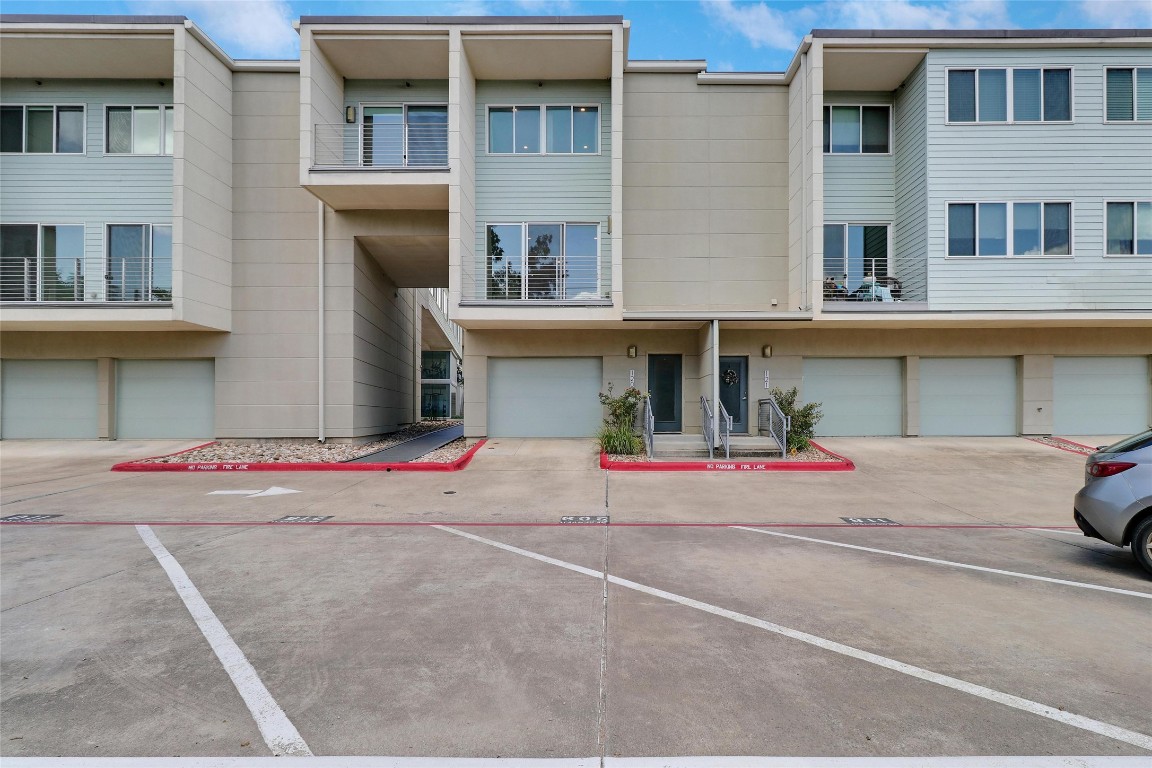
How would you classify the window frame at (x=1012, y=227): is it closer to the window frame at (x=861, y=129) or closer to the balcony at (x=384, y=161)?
the window frame at (x=861, y=129)

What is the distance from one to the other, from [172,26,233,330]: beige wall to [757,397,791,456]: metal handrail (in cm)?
1488

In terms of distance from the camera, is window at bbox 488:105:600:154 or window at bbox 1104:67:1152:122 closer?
window at bbox 1104:67:1152:122

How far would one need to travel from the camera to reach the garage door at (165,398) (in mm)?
15797

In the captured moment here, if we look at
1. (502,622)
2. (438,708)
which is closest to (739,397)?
(502,622)

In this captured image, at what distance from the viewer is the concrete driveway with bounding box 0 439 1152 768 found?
289 cm

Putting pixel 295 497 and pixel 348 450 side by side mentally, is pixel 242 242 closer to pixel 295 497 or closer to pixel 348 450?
pixel 348 450

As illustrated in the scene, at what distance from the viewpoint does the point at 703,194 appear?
1582 cm

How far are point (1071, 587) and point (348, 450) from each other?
14.3 meters

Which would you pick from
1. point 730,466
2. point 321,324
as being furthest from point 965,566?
point 321,324

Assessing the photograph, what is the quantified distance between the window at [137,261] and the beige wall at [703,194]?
12.8 meters

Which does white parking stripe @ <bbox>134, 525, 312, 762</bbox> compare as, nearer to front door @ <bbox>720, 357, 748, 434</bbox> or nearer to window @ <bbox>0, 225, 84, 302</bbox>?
front door @ <bbox>720, 357, 748, 434</bbox>

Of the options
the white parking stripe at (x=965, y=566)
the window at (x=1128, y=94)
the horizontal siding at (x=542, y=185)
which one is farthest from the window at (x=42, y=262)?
the window at (x=1128, y=94)

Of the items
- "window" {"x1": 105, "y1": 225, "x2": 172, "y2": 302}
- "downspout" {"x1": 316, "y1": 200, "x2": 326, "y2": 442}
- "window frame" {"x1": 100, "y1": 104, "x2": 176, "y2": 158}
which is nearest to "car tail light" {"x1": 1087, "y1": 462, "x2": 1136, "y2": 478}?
"downspout" {"x1": 316, "y1": 200, "x2": 326, "y2": 442}

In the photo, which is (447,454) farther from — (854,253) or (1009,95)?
(1009,95)
